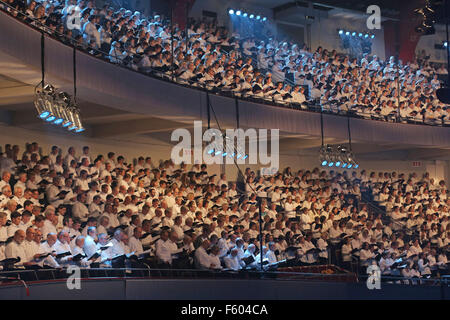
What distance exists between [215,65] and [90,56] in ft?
12.3

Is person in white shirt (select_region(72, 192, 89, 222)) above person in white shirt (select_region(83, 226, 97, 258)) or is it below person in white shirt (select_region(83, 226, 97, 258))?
above

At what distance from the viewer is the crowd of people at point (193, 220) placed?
8477mm

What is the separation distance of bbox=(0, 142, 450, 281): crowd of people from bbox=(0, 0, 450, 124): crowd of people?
169 cm

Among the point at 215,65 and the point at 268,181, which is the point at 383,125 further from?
the point at 215,65

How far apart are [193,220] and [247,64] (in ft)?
13.6

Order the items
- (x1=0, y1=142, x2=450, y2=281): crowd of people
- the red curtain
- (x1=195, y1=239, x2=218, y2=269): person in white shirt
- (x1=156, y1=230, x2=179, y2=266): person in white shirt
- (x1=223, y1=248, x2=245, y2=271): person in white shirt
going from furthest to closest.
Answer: the red curtain → (x1=223, y1=248, x2=245, y2=271): person in white shirt → (x1=195, y1=239, x2=218, y2=269): person in white shirt → (x1=156, y1=230, x2=179, y2=266): person in white shirt → (x1=0, y1=142, x2=450, y2=281): crowd of people

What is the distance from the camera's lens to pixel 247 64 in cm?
1415

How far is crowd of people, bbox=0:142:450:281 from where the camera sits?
27.8 ft

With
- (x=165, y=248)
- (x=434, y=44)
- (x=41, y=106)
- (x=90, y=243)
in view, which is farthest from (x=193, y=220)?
(x=434, y=44)

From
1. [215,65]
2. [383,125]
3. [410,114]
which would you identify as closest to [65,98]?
[215,65]

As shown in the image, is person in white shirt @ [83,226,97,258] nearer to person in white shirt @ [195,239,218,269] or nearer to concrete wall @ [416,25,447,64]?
person in white shirt @ [195,239,218,269]

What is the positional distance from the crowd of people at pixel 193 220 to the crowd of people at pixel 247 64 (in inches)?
66.5

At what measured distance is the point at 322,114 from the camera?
14.0m

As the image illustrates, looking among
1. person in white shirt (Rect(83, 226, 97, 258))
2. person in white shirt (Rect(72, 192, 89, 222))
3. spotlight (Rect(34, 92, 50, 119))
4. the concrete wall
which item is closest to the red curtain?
the concrete wall
